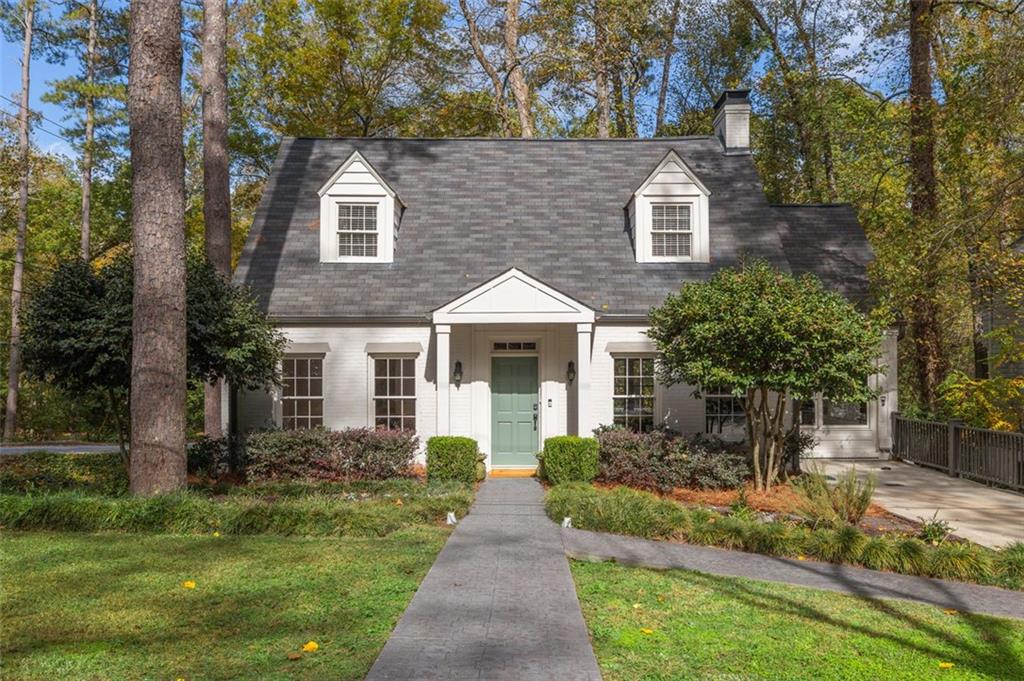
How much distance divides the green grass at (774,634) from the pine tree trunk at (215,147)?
36.4 feet

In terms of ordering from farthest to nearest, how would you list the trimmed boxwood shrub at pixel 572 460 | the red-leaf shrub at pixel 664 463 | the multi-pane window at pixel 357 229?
1. the multi-pane window at pixel 357 229
2. the trimmed boxwood shrub at pixel 572 460
3. the red-leaf shrub at pixel 664 463

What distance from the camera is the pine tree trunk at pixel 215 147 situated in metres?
14.9

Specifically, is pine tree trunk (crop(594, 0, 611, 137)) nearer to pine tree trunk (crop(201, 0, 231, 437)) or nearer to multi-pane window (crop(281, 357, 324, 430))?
pine tree trunk (crop(201, 0, 231, 437))

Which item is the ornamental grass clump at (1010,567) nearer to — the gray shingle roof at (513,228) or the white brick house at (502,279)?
the white brick house at (502,279)

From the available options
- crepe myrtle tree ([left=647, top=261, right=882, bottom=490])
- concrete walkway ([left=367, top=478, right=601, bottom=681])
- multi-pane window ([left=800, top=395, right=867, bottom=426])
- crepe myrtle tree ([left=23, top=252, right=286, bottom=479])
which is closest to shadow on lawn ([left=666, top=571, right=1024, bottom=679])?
concrete walkway ([left=367, top=478, right=601, bottom=681])

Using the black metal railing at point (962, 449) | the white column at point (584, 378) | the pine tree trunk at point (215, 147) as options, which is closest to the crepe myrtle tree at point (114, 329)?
the pine tree trunk at point (215, 147)

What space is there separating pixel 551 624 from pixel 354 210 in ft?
39.5

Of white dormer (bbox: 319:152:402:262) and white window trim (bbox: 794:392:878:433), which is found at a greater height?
white dormer (bbox: 319:152:402:262)

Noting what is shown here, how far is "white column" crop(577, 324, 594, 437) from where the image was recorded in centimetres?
1351

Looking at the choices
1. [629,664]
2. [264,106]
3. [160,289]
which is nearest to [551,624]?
[629,664]

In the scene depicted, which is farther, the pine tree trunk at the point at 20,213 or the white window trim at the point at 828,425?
the pine tree trunk at the point at 20,213

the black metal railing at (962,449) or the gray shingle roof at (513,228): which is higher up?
the gray shingle roof at (513,228)

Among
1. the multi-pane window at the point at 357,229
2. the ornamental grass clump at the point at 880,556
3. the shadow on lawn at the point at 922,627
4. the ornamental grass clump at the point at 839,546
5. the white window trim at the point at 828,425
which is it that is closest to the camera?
the shadow on lawn at the point at 922,627

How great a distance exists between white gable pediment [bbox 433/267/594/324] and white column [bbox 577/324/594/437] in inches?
10.2
